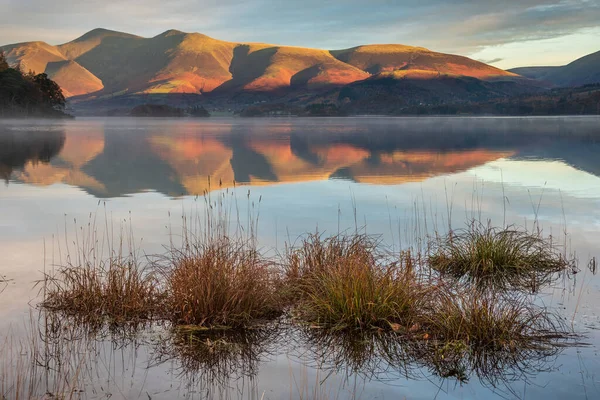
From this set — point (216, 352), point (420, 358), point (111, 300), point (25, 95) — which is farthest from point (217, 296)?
point (25, 95)

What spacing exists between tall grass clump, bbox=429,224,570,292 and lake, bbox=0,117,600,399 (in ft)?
1.27

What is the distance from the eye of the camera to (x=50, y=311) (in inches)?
251

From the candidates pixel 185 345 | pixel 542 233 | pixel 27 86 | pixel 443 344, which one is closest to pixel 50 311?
pixel 185 345

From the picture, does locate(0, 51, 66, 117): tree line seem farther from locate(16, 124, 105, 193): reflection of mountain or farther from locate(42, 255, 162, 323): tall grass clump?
locate(42, 255, 162, 323): tall grass clump

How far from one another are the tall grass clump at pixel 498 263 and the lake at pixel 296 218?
1.27ft

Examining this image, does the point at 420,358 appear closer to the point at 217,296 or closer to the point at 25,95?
the point at 217,296

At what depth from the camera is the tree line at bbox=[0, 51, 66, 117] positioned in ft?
374

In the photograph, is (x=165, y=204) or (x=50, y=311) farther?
(x=165, y=204)

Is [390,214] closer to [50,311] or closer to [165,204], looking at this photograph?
[165,204]

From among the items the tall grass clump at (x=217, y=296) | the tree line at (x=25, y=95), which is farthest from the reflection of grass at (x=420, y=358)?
the tree line at (x=25, y=95)

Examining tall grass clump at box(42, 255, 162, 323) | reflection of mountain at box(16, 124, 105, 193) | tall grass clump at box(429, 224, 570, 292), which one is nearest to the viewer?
tall grass clump at box(42, 255, 162, 323)

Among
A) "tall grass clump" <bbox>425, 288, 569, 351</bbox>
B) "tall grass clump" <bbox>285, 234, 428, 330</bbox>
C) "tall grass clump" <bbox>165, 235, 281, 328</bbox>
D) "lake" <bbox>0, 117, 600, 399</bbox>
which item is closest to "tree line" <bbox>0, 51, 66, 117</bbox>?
"lake" <bbox>0, 117, 600, 399</bbox>

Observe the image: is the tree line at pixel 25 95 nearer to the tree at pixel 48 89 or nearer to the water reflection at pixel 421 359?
the tree at pixel 48 89

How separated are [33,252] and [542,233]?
27.9 ft
